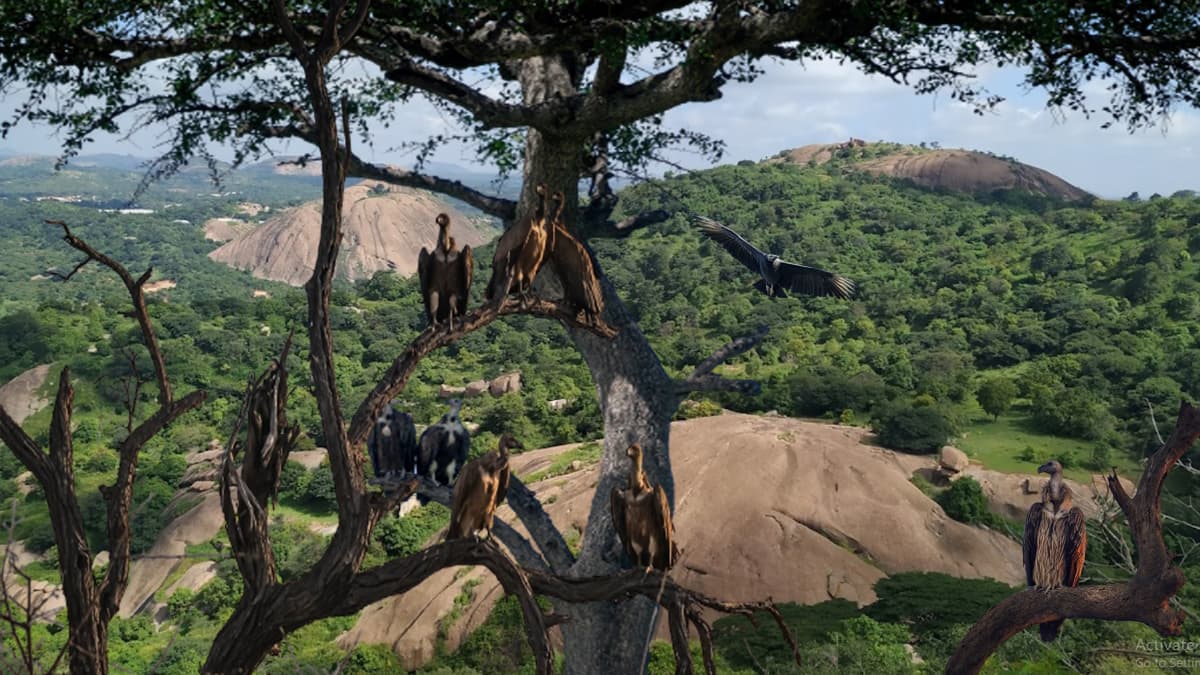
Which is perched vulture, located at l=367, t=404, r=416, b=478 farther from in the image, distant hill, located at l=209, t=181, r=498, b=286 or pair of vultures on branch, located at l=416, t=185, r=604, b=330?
distant hill, located at l=209, t=181, r=498, b=286

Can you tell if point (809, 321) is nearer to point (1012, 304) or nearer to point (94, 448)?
point (1012, 304)

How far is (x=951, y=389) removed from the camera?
102ft

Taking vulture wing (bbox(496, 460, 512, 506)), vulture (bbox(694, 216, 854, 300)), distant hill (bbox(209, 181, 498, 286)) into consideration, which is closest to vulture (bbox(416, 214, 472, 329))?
vulture wing (bbox(496, 460, 512, 506))

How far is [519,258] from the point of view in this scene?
144 inches

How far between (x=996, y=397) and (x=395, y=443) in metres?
27.4

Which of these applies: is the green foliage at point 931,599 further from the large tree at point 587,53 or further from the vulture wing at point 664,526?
the vulture wing at point 664,526

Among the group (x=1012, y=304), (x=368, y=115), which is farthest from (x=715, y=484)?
(x=1012, y=304)

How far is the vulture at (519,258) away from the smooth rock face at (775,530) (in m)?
11.9

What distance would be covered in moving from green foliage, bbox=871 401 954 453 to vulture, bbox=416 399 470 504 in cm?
1912

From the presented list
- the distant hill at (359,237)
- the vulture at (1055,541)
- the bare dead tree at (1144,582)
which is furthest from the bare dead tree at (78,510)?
the distant hill at (359,237)

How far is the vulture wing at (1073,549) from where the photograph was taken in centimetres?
491

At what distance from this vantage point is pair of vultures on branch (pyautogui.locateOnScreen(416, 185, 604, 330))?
367cm

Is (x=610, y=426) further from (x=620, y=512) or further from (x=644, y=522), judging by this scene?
(x=644, y=522)

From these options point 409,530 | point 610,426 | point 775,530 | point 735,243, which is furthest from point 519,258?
point 409,530
